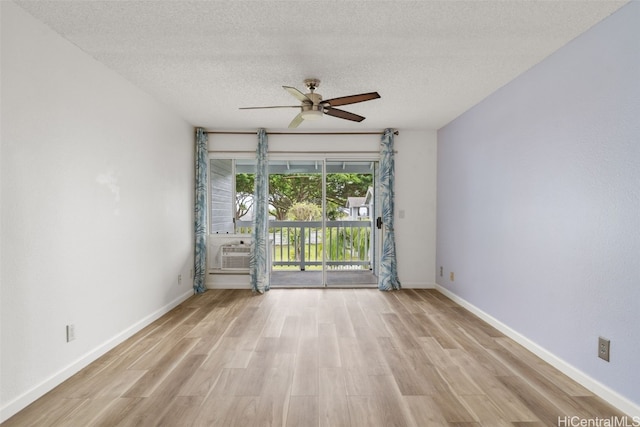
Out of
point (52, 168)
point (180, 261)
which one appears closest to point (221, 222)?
point (180, 261)

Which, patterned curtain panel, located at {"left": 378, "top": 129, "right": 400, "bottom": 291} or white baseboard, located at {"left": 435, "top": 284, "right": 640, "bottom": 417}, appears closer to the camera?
white baseboard, located at {"left": 435, "top": 284, "right": 640, "bottom": 417}

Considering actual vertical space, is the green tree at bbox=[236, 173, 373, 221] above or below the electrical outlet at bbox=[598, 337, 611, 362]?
above

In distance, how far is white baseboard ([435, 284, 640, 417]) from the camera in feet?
6.47

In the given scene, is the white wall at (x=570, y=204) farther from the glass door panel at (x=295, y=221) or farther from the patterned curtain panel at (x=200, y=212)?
the patterned curtain panel at (x=200, y=212)

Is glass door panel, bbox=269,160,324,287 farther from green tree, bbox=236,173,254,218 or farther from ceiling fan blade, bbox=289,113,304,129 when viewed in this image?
ceiling fan blade, bbox=289,113,304,129

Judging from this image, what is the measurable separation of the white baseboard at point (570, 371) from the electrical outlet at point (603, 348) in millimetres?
182

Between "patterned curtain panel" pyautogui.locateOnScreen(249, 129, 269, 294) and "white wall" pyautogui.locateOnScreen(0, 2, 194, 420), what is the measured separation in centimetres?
148

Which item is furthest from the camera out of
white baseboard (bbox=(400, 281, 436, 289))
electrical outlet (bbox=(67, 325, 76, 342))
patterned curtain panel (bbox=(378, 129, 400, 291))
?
white baseboard (bbox=(400, 281, 436, 289))

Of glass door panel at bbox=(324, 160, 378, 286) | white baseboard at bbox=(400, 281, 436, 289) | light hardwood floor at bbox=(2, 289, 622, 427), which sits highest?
glass door panel at bbox=(324, 160, 378, 286)

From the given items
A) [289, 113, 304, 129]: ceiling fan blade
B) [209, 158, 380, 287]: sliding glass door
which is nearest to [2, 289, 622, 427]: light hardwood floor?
[289, 113, 304, 129]: ceiling fan blade

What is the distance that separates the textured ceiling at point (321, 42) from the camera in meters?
2.07

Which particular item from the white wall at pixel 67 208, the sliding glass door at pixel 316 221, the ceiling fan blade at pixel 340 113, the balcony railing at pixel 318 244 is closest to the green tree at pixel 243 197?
the sliding glass door at pixel 316 221

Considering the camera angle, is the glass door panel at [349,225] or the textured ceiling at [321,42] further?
the glass door panel at [349,225]

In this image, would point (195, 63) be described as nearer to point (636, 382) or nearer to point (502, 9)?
point (502, 9)
